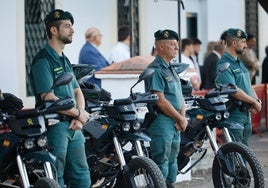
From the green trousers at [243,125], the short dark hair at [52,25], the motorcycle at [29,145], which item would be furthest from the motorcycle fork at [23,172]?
the green trousers at [243,125]

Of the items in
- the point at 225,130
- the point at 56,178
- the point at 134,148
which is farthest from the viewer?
the point at 225,130

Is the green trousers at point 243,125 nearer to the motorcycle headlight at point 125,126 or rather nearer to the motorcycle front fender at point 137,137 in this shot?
→ the motorcycle front fender at point 137,137

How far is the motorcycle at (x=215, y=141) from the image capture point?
8.19m

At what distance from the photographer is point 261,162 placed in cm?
1187

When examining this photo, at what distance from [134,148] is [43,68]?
4.06 ft

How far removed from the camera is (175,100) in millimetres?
7996

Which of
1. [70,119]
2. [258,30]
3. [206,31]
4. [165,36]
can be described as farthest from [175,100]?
[258,30]

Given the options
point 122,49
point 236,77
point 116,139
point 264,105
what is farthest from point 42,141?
point 264,105

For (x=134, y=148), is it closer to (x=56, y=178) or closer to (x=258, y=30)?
(x=56, y=178)

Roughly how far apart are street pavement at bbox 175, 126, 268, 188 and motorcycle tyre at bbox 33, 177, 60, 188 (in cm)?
349

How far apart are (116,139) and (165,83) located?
764mm

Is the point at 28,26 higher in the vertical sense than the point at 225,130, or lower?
higher

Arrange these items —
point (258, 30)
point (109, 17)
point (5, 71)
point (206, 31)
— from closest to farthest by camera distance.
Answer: point (5, 71) → point (109, 17) → point (206, 31) → point (258, 30)

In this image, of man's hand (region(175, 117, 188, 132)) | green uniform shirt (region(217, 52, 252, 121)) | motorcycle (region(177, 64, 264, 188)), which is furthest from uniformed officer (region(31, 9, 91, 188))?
green uniform shirt (region(217, 52, 252, 121))
